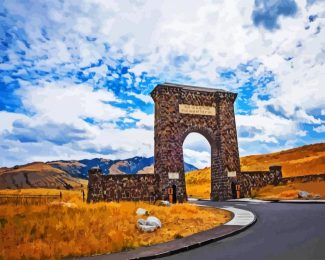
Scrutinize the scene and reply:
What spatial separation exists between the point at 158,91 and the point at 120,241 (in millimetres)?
22116

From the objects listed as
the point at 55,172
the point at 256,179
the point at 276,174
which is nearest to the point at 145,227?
the point at 256,179

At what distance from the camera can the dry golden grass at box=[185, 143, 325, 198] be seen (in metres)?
49.3

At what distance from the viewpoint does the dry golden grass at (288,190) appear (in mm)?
26906

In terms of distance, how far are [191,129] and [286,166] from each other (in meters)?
32.8

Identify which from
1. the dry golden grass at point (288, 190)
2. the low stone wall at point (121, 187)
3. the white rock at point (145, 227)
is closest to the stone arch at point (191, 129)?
the low stone wall at point (121, 187)

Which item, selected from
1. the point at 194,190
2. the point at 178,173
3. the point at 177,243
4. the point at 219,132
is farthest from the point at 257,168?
the point at 177,243

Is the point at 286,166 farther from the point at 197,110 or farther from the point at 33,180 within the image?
the point at 33,180

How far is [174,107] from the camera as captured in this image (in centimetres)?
3058

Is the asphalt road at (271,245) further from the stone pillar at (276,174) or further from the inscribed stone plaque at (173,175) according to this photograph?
the stone pillar at (276,174)

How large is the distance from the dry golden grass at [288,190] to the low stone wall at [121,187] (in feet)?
33.1

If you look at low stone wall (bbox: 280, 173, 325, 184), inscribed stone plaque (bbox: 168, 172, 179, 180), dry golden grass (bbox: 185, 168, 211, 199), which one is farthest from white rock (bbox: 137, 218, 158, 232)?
dry golden grass (bbox: 185, 168, 211, 199)

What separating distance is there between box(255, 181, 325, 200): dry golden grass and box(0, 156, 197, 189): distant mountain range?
16937mm

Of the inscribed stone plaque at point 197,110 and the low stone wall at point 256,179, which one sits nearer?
the inscribed stone plaque at point 197,110

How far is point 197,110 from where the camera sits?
104ft
